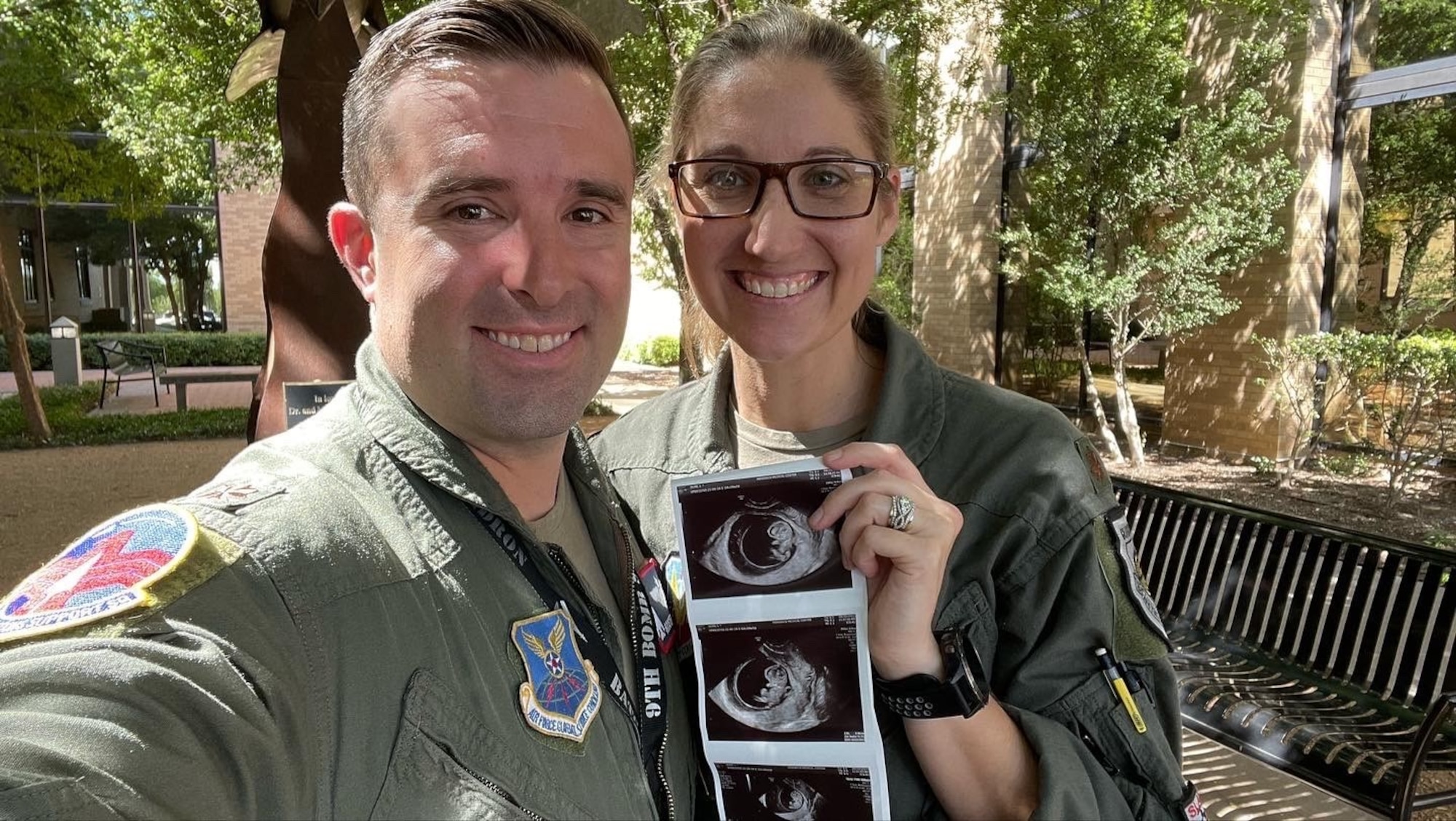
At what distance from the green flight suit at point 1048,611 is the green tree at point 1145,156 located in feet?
25.7

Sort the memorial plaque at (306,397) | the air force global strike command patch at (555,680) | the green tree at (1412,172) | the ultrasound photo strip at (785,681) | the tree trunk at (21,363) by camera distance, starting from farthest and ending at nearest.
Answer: the tree trunk at (21,363), the green tree at (1412,172), the memorial plaque at (306,397), the ultrasound photo strip at (785,681), the air force global strike command patch at (555,680)

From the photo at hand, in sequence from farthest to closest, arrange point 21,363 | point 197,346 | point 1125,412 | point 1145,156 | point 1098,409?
point 197,346, point 21,363, point 1098,409, point 1125,412, point 1145,156

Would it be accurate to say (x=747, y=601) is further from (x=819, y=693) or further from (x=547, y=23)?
(x=547, y=23)

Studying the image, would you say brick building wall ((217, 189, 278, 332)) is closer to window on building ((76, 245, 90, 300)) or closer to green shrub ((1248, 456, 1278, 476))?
window on building ((76, 245, 90, 300))

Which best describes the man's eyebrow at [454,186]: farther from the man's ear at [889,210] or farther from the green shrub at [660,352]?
the green shrub at [660,352]

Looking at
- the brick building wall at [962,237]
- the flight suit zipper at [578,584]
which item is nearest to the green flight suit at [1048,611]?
the flight suit zipper at [578,584]

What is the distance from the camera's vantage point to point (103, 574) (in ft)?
2.88

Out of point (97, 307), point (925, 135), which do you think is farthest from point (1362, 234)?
point (97, 307)

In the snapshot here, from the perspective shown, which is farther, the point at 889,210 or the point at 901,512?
the point at 889,210

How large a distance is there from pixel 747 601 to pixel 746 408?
2.30 ft

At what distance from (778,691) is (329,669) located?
2.32 ft

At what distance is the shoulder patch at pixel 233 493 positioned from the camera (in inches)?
38.1

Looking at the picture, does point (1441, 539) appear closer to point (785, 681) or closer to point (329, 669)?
point (785, 681)

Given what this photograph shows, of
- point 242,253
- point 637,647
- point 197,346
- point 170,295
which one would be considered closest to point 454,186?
point 637,647
